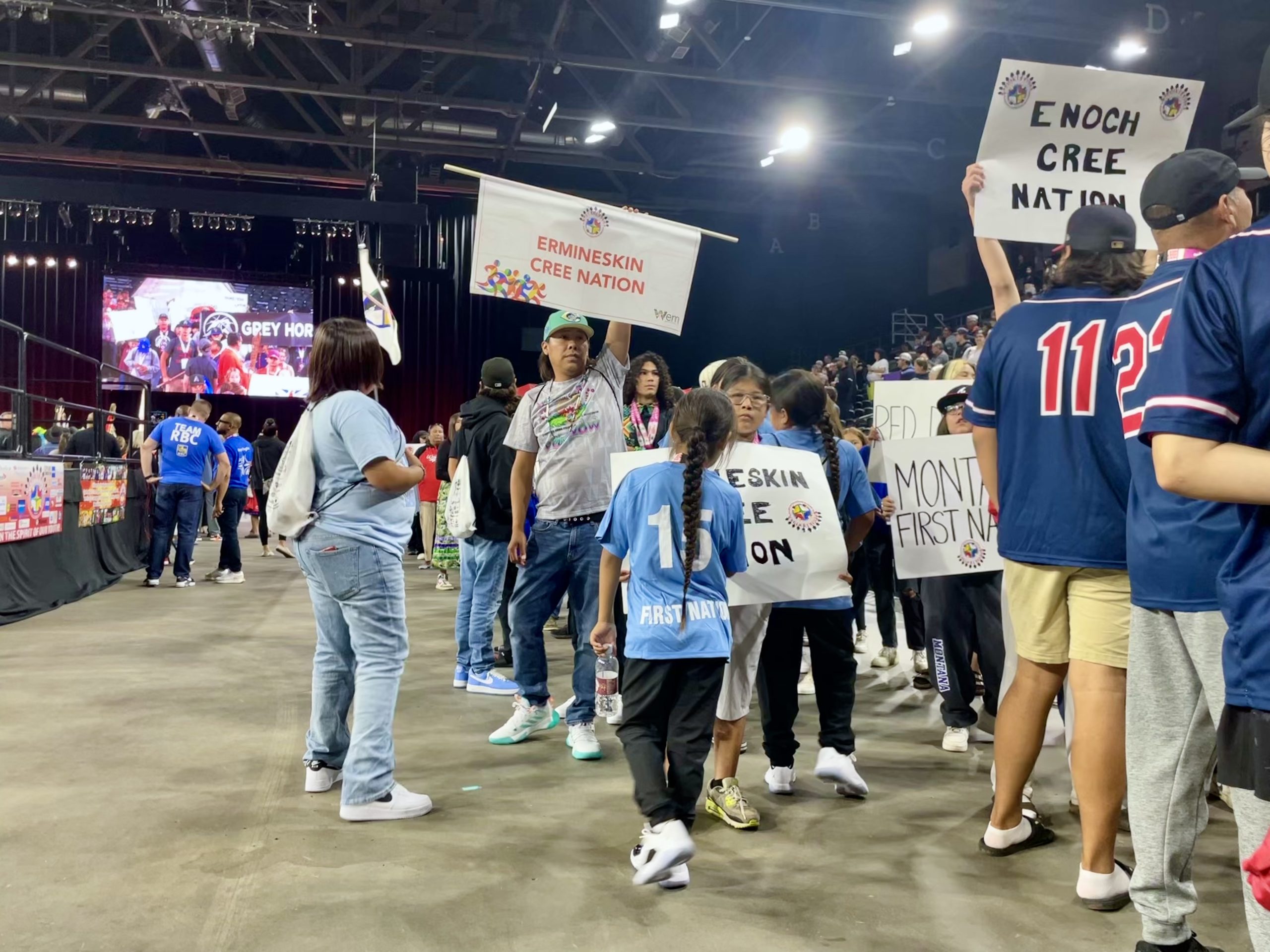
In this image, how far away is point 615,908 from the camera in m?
2.36

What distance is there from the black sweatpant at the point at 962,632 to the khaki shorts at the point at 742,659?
3.24 ft

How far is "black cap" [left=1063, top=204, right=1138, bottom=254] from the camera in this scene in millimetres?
2537

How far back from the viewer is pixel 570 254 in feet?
12.6

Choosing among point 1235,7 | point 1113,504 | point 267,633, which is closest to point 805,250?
point 1235,7

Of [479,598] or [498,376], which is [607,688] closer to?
[479,598]

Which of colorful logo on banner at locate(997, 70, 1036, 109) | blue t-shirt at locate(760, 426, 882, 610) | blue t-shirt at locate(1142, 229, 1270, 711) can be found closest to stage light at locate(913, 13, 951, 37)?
colorful logo on banner at locate(997, 70, 1036, 109)

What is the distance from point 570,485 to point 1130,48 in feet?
35.2

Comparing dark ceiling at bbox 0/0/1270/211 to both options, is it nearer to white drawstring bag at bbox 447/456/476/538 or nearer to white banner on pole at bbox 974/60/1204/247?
white drawstring bag at bbox 447/456/476/538

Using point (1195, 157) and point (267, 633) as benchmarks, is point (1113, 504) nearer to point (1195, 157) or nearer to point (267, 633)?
point (1195, 157)

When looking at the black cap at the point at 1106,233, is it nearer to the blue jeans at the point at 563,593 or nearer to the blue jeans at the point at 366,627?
the blue jeans at the point at 563,593

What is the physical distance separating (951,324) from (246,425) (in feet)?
44.8

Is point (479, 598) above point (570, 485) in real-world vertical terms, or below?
below

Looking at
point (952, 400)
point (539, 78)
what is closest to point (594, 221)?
point (952, 400)

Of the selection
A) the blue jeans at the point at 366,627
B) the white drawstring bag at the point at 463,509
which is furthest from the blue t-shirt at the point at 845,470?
the white drawstring bag at the point at 463,509
